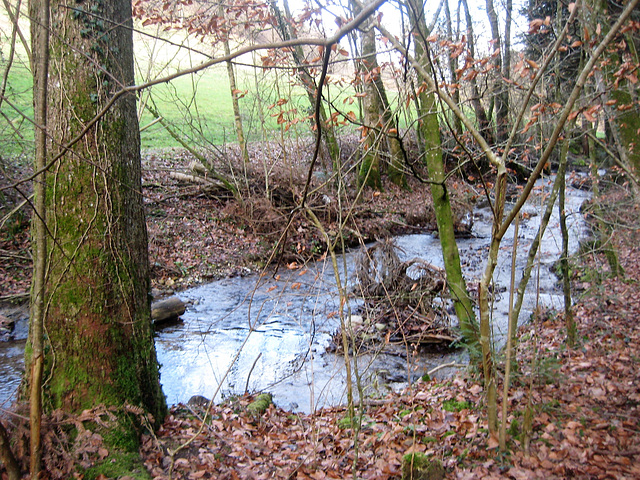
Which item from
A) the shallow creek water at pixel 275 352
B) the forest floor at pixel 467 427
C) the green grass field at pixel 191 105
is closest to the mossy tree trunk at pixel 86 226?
the forest floor at pixel 467 427

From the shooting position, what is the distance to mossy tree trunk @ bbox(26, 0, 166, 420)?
3811mm

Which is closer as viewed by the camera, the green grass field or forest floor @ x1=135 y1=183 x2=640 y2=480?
forest floor @ x1=135 y1=183 x2=640 y2=480

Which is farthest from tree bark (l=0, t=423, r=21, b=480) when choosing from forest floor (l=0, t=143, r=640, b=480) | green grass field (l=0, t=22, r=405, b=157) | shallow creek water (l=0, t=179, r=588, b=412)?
green grass field (l=0, t=22, r=405, b=157)

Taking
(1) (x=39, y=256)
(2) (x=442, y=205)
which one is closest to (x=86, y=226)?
(1) (x=39, y=256)

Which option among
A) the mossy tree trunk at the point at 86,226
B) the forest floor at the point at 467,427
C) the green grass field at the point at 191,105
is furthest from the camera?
the green grass field at the point at 191,105

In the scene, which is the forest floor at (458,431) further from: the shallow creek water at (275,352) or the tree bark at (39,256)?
the tree bark at (39,256)

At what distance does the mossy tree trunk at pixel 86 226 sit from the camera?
381cm

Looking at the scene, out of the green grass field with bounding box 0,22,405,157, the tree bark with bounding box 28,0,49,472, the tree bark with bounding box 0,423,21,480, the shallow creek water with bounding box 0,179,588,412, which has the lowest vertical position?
the shallow creek water with bounding box 0,179,588,412

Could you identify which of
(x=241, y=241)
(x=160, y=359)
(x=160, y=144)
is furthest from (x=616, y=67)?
(x=160, y=144)

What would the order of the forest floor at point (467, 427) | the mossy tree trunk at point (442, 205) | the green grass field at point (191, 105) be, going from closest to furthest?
the forest floor at point (467, 427) < the mossy tree trunk at point (442, 205) < the green grass field at point (191, 105)

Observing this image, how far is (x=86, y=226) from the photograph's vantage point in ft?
12.6

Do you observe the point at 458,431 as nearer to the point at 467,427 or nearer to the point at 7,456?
the point at 467,427

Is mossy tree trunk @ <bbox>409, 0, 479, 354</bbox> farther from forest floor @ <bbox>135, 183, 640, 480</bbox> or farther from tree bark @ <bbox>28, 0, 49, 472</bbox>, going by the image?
tree bark @ <bbox>28, 0, 49, 472</bbox>

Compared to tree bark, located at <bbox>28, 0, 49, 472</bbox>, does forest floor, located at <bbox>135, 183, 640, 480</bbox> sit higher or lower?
lower
